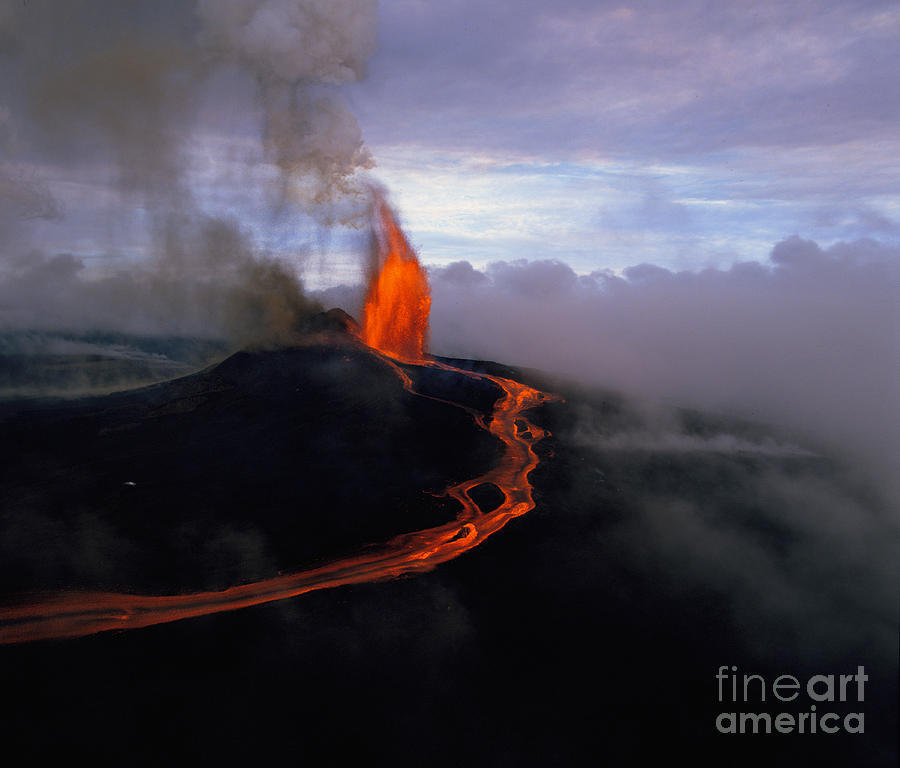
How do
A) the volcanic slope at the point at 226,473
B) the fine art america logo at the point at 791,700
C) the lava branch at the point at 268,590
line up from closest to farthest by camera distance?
the fine art america logo at the point at 791,700
the lava branch at the point at 268,590
the volcanic slope at the point at 226,473

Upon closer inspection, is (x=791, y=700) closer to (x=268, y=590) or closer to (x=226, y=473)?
(x=268, y=590)

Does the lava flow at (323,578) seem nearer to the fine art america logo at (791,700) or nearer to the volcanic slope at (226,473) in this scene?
the volcanic slope at (226,473)

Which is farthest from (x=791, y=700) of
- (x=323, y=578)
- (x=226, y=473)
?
(x=226, y=473)

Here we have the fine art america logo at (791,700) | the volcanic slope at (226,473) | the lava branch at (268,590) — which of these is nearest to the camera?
the fine art america logo at (791,700)

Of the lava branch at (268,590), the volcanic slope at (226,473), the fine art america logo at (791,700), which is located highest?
the volcanic slope at (226,473)

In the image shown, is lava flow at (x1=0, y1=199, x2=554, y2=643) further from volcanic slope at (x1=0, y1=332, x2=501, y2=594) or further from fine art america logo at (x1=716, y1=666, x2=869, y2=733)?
fine art america logo at (x1=716, y1=666, x2=869, y2=733)

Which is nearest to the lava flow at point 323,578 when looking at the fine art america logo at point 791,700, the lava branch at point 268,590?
the lava branch at point 268,590

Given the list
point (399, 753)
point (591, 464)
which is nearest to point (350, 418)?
point (591, 464)
